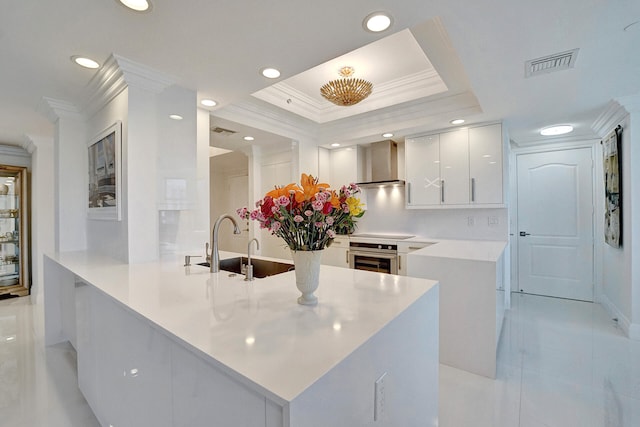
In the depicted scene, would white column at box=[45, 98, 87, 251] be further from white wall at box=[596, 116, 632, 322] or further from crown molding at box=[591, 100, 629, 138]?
white wall at box=[596, 116, 632, 322]

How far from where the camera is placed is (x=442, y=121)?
3166 mm

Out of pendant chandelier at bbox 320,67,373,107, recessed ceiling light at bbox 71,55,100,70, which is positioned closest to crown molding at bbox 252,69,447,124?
pendant chandelier at bbox 320,67,373,107

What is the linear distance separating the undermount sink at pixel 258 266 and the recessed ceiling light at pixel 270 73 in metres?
1.43

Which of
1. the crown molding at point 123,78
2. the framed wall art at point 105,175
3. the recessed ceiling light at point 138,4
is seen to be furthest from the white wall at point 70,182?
the recessed ceiling light at point 138,4

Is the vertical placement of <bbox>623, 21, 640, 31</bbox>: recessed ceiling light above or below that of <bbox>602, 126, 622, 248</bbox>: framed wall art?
above

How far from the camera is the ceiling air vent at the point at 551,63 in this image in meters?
1.85

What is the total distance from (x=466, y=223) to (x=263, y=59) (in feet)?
10.1

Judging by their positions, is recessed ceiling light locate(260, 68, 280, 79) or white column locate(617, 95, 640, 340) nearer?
recessed ceiling light locate(260, 68, 280, 79)

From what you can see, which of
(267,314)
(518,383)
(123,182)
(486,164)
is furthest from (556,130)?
(123,182)

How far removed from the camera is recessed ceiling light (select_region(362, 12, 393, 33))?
149cm

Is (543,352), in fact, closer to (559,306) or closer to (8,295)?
(559,306)

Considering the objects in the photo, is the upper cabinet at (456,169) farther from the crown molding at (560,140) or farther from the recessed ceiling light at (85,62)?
the recessed ceiling light at (85,62)

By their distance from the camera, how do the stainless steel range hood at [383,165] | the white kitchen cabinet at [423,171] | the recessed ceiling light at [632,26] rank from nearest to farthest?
the recessed ceiling light at [632,26] < the white kitchen cabinet at [423,171] < the stainless steel range hood at [383,165]

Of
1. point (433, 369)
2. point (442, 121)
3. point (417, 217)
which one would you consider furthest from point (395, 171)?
point (433, 369)
